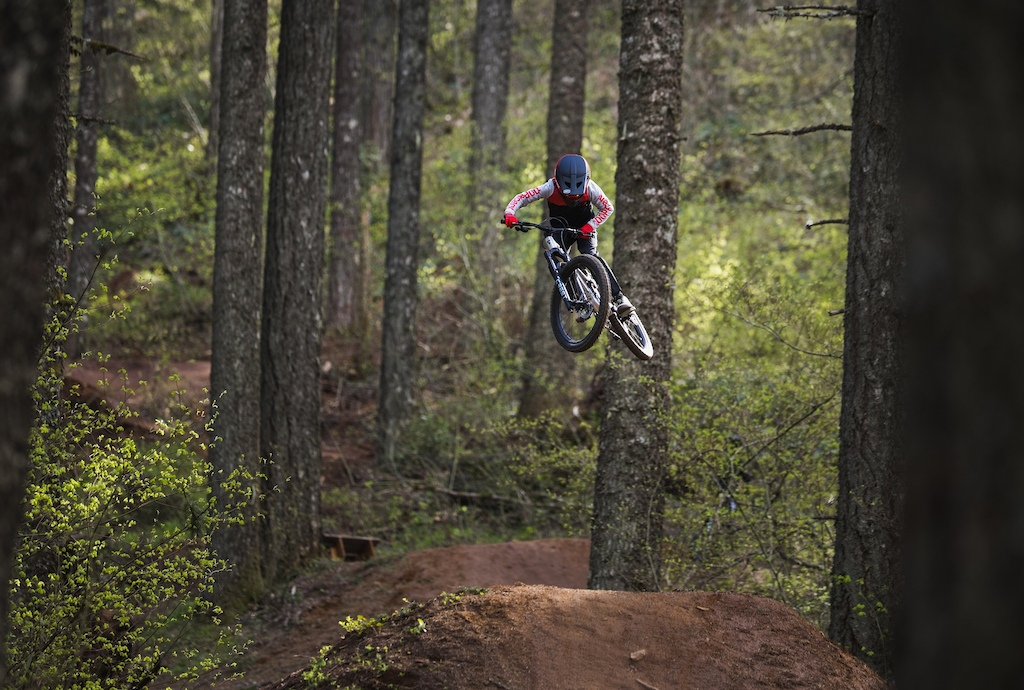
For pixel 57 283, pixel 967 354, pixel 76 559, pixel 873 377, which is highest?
pixel 57 283

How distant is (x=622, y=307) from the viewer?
6.76m

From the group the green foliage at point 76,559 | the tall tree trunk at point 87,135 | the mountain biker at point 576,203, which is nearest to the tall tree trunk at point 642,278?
the mountain biker at point 576,203

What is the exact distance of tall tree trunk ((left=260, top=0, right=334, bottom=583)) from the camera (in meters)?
10.8

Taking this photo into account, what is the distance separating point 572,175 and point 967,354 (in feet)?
16.6

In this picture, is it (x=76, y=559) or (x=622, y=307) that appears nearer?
(x=76, y=559)

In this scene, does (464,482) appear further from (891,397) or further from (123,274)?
(123,274)

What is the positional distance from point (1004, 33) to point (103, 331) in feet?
63.0

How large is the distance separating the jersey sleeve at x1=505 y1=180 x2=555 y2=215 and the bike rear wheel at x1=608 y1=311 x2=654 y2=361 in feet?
3.89

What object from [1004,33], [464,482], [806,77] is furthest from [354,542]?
[806,77]

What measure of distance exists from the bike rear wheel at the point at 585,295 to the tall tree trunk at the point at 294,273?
4.48 m

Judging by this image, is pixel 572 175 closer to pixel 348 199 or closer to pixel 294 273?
pixel 294 273

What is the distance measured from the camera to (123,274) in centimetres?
2114

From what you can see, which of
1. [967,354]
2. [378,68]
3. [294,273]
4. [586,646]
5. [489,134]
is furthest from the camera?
[378,68]

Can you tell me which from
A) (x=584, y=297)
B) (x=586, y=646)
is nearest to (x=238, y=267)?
(x=584, y=297)
